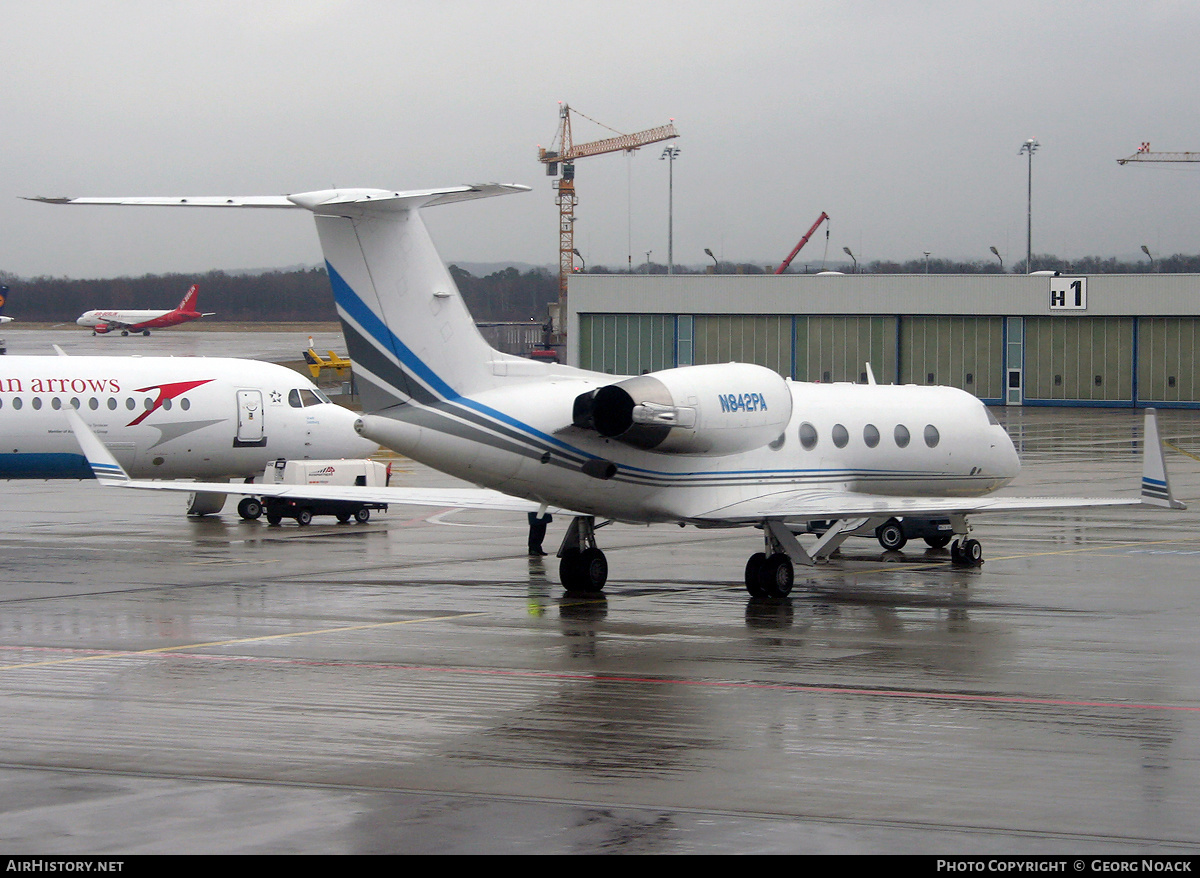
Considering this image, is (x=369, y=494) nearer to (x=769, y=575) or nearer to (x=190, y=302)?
(x=769, y=575)

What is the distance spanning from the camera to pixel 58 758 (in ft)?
37.3

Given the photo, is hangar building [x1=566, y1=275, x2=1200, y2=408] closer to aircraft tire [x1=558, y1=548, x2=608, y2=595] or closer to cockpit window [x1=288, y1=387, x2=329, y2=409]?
cockpit window [x1=288, y1=387, x2=329, y2=409]

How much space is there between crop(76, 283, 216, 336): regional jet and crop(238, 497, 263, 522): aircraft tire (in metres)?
106

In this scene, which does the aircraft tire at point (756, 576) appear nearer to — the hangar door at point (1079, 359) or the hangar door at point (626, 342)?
the hangar door at point (626, 342)

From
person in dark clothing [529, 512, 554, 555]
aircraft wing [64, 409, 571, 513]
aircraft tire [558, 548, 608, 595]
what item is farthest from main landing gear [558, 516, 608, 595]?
person in dark clothing [529, 512, 554, 555]

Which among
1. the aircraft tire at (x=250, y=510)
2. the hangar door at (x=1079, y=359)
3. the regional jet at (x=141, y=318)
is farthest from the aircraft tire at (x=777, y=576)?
the regional jet at (x=141, y=318)

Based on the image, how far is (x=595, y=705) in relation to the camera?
534 inches

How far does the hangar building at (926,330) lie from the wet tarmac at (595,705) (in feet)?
173

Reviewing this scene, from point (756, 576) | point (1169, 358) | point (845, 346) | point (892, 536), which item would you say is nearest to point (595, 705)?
point (756, 576)

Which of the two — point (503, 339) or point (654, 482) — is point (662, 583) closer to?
point (654, 482)

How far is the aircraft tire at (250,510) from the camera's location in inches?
1318

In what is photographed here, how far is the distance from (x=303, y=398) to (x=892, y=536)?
14.7 meters

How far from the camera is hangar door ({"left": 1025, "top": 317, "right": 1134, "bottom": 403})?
7694 cm

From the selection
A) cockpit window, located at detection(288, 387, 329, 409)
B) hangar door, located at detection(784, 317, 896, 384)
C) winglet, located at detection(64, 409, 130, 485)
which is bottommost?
winglet, located at detection(64, 409, 130, 485)
